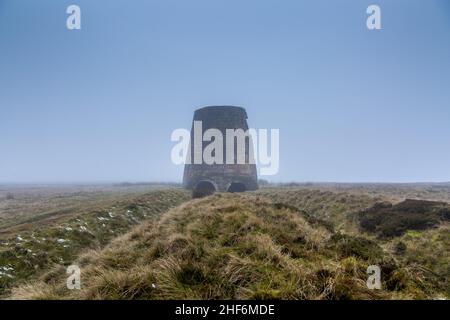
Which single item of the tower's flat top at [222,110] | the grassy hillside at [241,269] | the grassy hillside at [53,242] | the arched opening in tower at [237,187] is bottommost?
the arched opening in tower at [237,187]

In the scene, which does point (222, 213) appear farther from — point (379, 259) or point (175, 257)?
point (379, 259)

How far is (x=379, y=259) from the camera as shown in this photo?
7.00 m

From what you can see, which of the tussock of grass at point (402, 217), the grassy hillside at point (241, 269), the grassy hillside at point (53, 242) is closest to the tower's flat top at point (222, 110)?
the grassy hillside at point (53, 242)

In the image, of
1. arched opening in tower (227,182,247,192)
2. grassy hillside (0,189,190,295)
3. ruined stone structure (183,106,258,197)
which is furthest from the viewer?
arched opening in tower (227,182,247,192)

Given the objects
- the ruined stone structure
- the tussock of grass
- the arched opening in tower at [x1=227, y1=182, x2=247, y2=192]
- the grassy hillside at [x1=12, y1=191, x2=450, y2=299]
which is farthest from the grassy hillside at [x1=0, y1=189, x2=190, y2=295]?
the arched opening in tower at [x1=227, y1=182, x2=247, y2=192]

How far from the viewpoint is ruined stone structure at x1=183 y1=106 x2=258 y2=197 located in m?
51.0

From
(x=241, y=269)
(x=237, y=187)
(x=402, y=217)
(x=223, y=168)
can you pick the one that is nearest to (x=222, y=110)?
(x=223, y=168)

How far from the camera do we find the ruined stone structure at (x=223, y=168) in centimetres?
5103

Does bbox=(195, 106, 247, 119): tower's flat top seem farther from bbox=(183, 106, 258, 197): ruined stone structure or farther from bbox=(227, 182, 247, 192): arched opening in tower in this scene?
bbox=(227, 182, 247, 192): arched opening in tower

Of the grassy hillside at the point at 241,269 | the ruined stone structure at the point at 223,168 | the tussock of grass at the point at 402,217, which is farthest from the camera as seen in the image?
the ruined stone structure at the point at 223,168

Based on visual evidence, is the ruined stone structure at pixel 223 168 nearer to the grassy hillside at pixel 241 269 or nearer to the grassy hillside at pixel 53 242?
the grassy hillside at pixel 53 242

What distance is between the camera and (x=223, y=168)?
5100 centimetres
